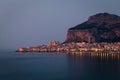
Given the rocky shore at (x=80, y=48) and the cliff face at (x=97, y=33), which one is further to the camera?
the cliff face at (x=97, y=33)

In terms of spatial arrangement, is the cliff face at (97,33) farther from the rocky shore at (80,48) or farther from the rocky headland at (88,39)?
the rocky shore at (80,48)

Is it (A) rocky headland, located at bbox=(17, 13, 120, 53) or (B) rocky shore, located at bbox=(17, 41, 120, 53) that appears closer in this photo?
(B) rocky shore, located at bbox=(17, 41, 120, 53)

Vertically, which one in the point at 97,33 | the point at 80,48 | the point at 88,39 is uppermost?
the point at 97,33

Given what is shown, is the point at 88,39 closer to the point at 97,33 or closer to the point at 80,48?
the point at 97,33

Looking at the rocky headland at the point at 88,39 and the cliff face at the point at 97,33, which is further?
the cliff face at the point at 97,33

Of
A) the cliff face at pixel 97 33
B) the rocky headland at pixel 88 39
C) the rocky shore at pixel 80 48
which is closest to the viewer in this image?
the rocky shore at pixel 80 48

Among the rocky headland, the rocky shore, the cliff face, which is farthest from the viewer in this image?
the cliff face

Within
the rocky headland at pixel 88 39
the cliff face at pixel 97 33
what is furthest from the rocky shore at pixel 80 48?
the cliff face at pixel 97 33

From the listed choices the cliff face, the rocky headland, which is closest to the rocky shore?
the rocky headland

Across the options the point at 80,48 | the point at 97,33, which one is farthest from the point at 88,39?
the point at 80,48

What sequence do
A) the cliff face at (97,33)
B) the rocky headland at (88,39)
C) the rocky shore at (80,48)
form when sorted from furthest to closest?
1. the cliff face at (97,33)
2. the rocky headland at (88,39)
3. the rocky shore at (80,48)

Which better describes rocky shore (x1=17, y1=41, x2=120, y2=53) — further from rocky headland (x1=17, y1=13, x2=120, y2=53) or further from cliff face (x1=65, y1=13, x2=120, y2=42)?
cliff face (x1=65, y1=13, x2=120, y2=42)

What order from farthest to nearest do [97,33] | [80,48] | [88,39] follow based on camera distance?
[88,39], [97,33], [80,48]

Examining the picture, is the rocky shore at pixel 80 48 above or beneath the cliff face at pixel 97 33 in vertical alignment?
beneath
